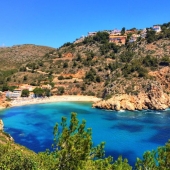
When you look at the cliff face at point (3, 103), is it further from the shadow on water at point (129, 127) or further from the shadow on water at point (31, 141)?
the shadow on water at point (129, 127)

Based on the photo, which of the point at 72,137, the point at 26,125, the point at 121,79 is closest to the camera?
the point at 72,137

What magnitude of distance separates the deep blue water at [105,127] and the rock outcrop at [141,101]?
254 centimetres

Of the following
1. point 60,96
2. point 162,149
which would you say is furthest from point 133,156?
point 60,96

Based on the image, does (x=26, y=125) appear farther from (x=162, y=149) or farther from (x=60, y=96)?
(x=162, y=149)

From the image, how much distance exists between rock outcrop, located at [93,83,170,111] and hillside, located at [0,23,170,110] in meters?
1.48

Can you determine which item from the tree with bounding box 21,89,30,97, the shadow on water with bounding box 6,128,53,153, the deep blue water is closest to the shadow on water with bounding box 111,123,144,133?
the deep blue water

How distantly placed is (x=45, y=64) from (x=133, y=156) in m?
67.5

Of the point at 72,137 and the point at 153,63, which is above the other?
the point at 153,63

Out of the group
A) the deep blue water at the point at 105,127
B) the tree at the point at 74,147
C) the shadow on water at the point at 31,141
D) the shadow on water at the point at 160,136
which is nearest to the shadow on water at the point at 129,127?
the deep blue water at the point at 105,127

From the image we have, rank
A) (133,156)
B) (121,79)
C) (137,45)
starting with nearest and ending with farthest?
(133,156), (121,79), (137,45)

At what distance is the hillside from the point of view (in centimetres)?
6656

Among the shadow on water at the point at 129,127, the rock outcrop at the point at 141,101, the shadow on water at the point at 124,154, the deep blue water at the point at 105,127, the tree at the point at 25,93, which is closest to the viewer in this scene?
the shadow on water at the point at 124,154

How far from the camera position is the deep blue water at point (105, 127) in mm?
31083

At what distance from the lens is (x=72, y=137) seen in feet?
34.2
